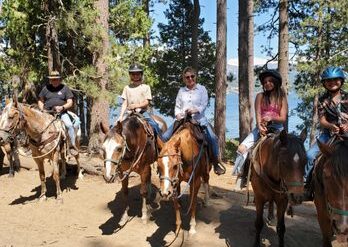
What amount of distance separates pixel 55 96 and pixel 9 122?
1966mm

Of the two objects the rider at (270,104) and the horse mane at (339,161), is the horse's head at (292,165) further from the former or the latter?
the rider at (270,104)

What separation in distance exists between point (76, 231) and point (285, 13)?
12.2 metres

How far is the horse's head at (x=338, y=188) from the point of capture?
3.98 m

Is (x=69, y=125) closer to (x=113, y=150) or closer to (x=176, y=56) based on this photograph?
(x=113, y=150)

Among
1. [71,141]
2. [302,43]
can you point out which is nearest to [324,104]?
[71,141]

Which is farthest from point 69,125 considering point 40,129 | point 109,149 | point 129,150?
point 109,149

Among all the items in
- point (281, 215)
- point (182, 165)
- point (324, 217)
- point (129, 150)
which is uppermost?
point (129, 150)

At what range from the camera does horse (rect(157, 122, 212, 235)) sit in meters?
5.77

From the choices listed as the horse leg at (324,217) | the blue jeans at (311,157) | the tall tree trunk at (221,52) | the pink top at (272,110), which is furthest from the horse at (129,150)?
the tall tree trunk at (221,52)

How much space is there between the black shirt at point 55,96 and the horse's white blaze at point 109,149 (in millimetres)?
3790

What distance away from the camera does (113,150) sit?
6.47 m

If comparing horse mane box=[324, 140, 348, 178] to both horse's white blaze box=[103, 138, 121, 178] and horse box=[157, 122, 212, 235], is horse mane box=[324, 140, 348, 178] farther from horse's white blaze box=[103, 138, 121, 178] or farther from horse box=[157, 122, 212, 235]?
horse's white blaze box=[103, 138, 121, 178]

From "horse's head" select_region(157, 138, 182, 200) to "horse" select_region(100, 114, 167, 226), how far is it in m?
0.89

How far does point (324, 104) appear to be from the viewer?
228 inches
